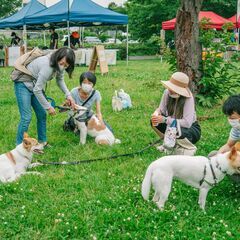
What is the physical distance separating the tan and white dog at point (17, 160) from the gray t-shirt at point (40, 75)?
0.74m

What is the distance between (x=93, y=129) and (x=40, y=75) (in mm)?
1408

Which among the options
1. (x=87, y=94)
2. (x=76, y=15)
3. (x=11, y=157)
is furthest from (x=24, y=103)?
(x=76, y=15)

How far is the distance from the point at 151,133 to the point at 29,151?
8.58ft

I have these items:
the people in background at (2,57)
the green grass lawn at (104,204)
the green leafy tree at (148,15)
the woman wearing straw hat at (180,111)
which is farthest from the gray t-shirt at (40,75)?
the green leafy tree at (148,15)

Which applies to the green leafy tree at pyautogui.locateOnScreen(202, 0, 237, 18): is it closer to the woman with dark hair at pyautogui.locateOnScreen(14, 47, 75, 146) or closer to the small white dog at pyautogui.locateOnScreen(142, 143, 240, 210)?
the woman with dark hair at pyautogui.locateOnScreen(14, 47, 75, 146)

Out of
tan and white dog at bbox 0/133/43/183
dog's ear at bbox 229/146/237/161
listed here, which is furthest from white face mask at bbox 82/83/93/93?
dog's ear at bbox 229/146/237/161

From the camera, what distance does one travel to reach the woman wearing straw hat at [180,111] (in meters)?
5.61

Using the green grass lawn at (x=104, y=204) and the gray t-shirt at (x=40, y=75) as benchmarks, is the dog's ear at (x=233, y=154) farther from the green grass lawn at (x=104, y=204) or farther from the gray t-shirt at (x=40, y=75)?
the gray t-shirt at (x=40, y=75)

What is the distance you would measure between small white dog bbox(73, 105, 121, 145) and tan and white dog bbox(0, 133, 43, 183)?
4.45ft

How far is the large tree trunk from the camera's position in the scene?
9039mm

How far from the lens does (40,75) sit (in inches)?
223

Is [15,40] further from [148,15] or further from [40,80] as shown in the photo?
[40,80]

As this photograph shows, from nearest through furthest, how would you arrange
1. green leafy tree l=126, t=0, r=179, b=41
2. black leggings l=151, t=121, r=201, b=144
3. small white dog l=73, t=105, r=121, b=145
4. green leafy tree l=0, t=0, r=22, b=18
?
black leggings l=151, t=121, r=201, b=144
small white dog l=73, t=105, r=121, b=145
green leafy tree l=126, t=0, r=179, b=41
green leafy tree l=0, t=0, r=22, b=18

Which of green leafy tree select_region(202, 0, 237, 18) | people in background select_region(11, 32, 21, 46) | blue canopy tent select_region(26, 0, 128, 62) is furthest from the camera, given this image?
green leafy tree select_region(202, 0, 237, 18)
